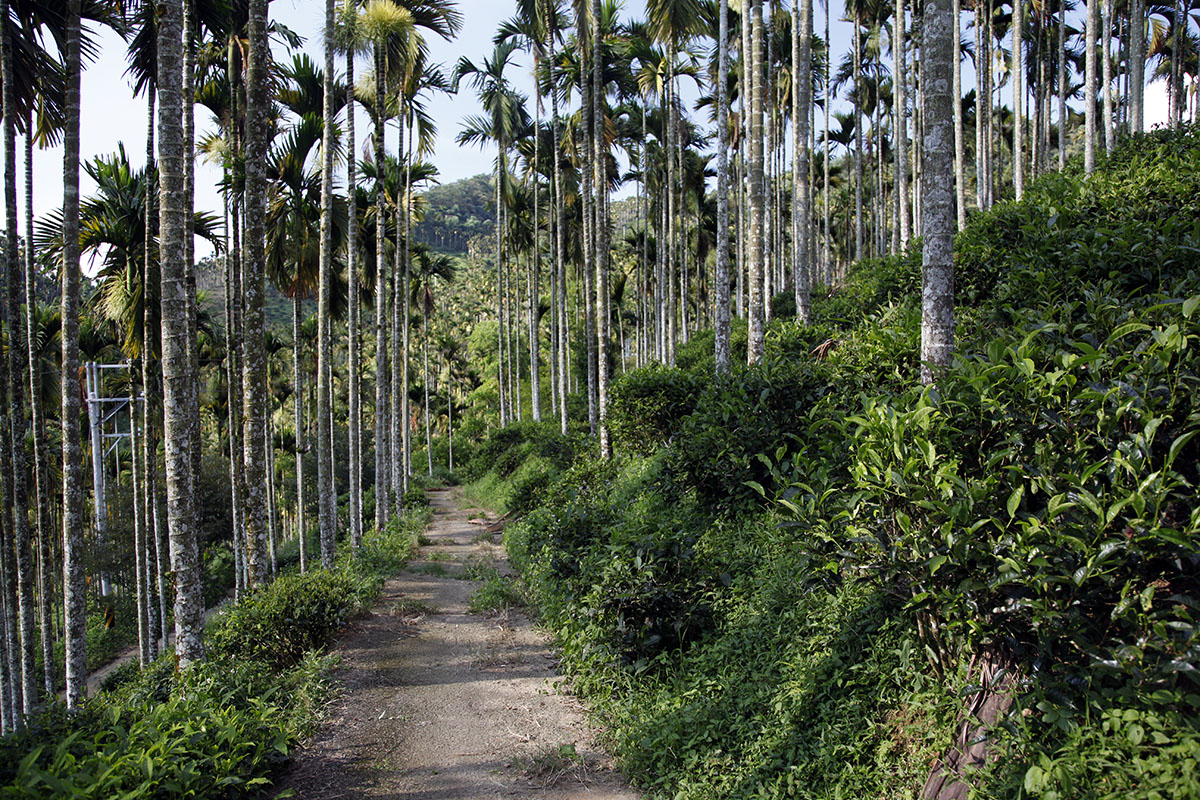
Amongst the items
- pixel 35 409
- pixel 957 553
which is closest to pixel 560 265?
pixel 35 409

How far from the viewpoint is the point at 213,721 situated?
4910mm

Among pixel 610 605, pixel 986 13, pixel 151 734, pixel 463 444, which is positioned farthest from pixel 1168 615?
pixel 463 444

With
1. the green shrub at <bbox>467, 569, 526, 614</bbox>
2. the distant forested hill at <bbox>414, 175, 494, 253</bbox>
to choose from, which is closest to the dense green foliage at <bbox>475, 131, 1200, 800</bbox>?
the green shrub at <bbox>467, 569, 526, 614</bbox>

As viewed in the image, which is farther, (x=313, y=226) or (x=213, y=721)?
(x=313, y=226)

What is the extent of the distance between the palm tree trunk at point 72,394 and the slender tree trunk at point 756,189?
961 centimetres

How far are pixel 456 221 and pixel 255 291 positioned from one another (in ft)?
416

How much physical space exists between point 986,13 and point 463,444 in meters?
36.0

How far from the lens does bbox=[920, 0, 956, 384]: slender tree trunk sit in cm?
519

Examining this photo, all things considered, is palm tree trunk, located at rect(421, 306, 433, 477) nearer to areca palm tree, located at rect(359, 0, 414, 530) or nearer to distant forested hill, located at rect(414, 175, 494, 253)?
areca palm tree, located at rect(359, 0, 414, 530)

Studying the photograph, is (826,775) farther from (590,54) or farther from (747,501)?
(590,54)

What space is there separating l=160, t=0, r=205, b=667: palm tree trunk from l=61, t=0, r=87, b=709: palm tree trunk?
3.57 m

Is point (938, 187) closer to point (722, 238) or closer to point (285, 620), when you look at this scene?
point (285, 620)

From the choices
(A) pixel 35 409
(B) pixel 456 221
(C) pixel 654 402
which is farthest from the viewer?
(B) pixel 456 221

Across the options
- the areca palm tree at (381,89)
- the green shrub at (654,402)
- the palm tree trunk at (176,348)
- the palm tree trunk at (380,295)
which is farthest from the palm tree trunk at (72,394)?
the green shrub at (654,402)
